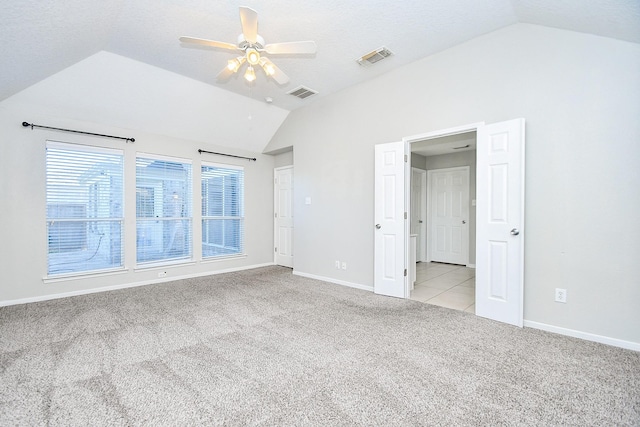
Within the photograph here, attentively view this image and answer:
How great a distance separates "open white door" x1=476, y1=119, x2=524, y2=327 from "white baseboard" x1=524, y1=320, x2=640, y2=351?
5.6 inches

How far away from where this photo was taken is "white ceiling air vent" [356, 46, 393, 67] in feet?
11.3

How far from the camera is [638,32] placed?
2.22 meters

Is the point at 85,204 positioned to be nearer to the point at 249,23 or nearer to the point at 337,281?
the point at 249,23

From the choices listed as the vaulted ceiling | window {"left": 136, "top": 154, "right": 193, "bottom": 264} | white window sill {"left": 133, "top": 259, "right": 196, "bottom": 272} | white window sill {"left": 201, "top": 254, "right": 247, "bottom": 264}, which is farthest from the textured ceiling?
white window sill {"left": 201, "top": 254, "right": 247, "bottom": 264}

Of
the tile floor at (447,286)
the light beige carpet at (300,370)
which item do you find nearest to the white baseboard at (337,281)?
the tile floor at (447,286)

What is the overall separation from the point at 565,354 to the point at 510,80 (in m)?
2.72

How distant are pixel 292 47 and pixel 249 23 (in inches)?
17.6

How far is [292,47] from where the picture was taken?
8.36 ft

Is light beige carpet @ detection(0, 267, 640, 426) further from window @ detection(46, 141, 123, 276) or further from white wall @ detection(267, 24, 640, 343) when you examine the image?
window @ detection(46, 141, 123, 276)

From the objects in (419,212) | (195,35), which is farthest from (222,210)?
(419,212)

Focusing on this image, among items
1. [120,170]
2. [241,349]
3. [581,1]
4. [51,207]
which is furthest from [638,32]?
[51,207]

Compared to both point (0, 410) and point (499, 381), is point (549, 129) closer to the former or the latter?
point (499, 381)

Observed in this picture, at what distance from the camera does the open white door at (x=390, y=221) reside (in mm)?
3842

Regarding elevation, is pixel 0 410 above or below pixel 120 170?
below
